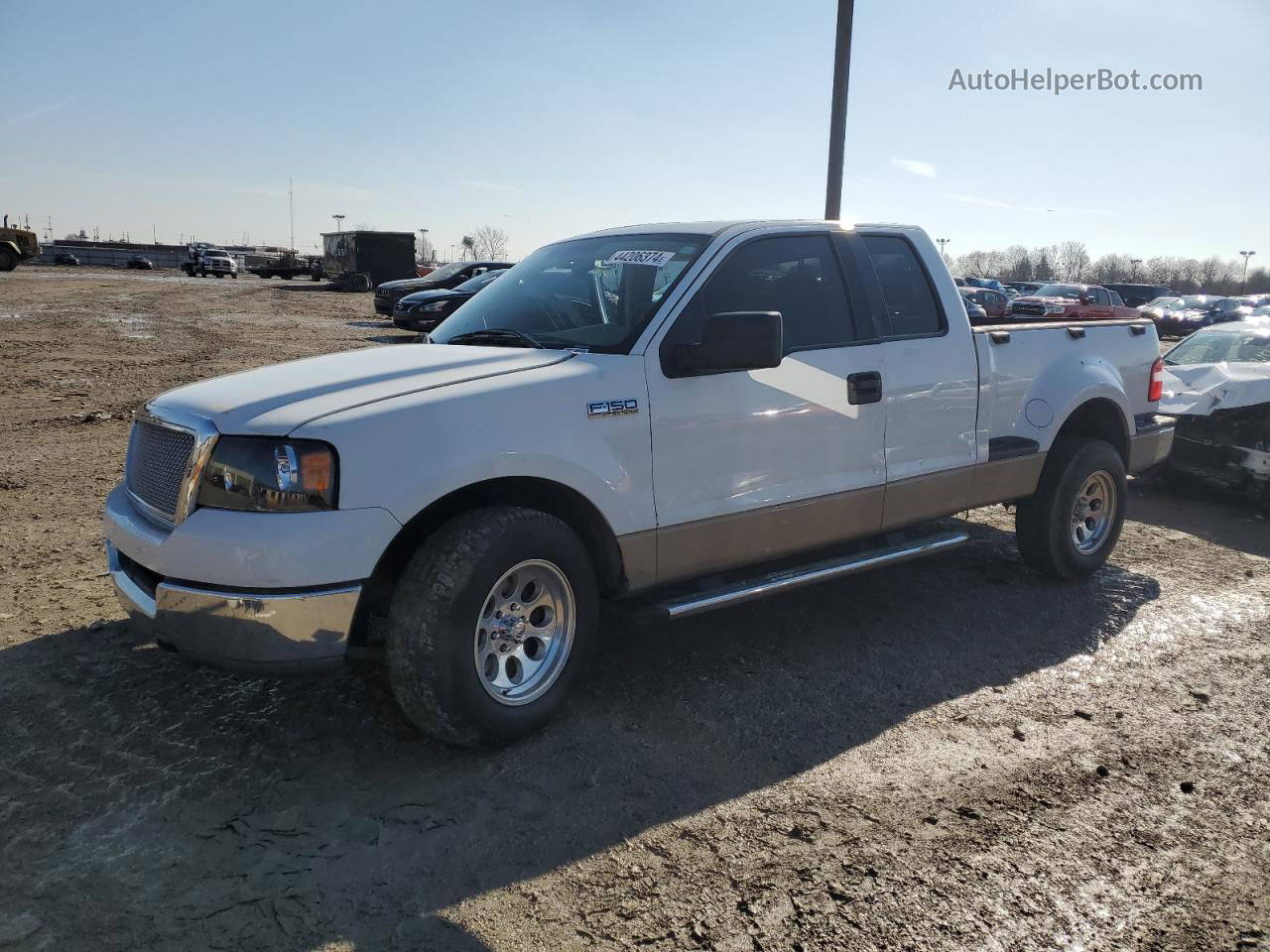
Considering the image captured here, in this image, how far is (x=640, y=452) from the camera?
3.76 metres

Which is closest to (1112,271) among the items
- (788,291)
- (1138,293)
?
(1138,293)

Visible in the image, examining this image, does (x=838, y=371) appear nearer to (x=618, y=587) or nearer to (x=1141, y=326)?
(x=618, y=587)

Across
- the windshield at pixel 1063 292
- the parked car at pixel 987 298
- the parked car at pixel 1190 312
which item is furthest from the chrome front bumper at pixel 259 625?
the parked car at pixel 1190 312

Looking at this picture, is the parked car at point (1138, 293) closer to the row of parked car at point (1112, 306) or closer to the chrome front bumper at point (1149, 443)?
the row of parked car at point (1112, 306)

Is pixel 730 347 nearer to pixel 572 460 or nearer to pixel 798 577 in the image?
Answer: pixel 572 460

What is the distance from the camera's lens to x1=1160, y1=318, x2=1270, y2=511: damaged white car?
797 centimetres

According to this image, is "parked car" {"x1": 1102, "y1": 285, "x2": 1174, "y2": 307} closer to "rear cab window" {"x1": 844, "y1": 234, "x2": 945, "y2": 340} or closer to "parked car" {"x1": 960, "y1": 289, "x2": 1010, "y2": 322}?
"parked car" {"x1": 960, "y1": 289, "x2": 1010, "y2": 322}

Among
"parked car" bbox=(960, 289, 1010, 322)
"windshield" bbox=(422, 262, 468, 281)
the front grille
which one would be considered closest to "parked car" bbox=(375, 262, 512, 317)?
"windshield" bbox=(422, 262, 468, 281)

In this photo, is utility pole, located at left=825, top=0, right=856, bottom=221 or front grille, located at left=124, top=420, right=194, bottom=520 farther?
utility pole, located at left=825, top=0, right=856, bottom=221

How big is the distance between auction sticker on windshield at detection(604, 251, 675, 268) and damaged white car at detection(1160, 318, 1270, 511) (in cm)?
594

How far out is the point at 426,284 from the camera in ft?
82.1

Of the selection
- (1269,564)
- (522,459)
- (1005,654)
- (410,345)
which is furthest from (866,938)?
(1269,564)

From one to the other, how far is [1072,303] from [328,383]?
96.2 feet

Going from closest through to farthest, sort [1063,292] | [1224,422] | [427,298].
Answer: [1224,422] < [427,298] < [1063,292]
